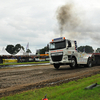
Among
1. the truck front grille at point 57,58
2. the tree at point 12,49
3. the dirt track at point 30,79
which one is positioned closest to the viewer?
the dirt track at point 30,79

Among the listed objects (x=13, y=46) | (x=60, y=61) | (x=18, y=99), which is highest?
(x=13, y=46)

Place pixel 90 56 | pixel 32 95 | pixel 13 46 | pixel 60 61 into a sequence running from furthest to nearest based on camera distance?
1. pixel 13 46
2. pixel 90 56
3. pixel 60 61
4. pixel 32 95

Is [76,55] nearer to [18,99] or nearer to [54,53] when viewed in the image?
[54,53]

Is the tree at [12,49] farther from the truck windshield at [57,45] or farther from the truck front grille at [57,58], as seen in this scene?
the truck front grille at [57,58]

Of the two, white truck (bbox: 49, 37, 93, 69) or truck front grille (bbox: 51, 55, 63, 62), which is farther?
truck front grille (bbox: 51, 55, 63, 62)

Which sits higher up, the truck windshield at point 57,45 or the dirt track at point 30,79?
the truck windshield at point 57,45

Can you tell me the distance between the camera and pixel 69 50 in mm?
13031

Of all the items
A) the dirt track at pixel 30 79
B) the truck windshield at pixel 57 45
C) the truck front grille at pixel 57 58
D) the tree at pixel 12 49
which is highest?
the tree at pixel 12 49

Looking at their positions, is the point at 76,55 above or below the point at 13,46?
below

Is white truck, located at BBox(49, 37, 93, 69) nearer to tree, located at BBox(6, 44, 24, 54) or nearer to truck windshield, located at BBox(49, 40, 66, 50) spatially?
truck windshield, located at BBox(49, 40, 66, 50)

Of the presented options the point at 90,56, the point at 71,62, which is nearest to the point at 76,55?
the point at 71,62

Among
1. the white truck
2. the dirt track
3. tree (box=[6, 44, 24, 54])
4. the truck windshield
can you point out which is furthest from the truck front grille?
tree (box=[6, 44, 24, 54])

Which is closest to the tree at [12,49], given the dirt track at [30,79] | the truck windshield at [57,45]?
the truck windshield at [57,45]

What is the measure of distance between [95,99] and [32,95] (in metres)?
2.09
